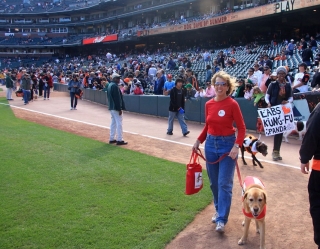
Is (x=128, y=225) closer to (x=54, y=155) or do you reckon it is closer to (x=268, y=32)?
A: (x=54, y=155)

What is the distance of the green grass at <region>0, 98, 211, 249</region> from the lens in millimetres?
4023

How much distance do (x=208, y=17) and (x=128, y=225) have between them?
3223 centimetres

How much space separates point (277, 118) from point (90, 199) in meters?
5.34

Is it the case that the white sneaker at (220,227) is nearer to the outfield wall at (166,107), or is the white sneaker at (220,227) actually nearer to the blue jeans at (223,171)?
the blue jeans at (223,171)

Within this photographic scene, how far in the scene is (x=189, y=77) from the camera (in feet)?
44.1

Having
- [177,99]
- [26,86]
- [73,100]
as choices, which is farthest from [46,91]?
[177,99]

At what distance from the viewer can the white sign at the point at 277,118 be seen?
8.21 meters

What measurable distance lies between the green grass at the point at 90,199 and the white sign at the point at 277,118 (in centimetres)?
287

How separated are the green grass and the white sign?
113 inches

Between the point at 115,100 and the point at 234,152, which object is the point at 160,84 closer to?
the point at 115,100

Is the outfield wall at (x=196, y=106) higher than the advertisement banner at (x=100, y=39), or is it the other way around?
the advertisement banner at (x=100, y=39)

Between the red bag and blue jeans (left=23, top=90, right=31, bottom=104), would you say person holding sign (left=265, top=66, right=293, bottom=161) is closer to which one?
the red bag

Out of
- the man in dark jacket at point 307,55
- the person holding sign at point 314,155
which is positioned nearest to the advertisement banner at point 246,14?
the man in dark jacket at point 307,55

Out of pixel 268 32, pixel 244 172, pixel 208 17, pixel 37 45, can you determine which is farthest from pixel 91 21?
pixel 244 172
